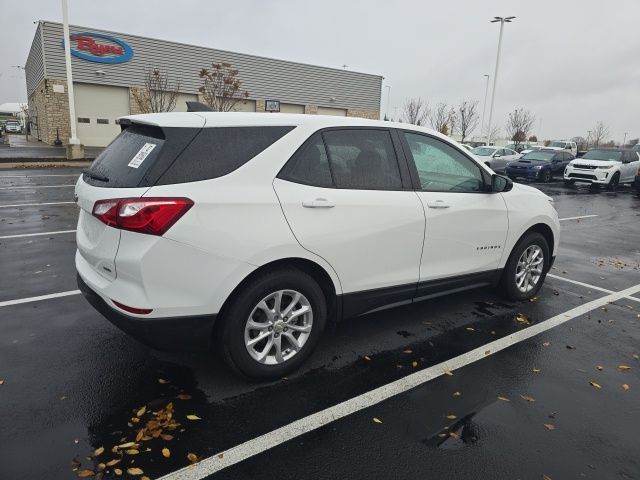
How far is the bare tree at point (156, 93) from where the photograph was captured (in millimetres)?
27547

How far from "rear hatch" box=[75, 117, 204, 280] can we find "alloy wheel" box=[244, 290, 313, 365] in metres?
0.95

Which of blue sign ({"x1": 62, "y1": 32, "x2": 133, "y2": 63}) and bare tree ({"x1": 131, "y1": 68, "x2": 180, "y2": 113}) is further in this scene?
bare tree ({"x1": 131, "y1": 68, "x2": 180, "y2": 113})

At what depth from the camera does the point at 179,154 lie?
2873 mm

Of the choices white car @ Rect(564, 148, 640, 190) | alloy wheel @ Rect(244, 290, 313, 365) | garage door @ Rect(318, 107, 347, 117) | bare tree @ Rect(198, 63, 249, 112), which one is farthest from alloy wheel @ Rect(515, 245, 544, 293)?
garage door @ Rect(318, 107, 347, 117)

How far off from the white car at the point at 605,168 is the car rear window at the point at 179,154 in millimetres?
20066

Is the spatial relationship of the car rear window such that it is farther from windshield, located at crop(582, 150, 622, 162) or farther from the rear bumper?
windshield, located at crop(582, 150, 622, 162)

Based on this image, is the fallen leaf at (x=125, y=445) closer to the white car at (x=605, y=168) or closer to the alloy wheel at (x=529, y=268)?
the alloy wheel at (x=529, y=268)

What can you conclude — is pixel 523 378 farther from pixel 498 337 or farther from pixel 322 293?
pixel 322 293

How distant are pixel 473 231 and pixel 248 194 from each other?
2296 millimetres

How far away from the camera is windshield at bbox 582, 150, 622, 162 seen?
66.8 ft

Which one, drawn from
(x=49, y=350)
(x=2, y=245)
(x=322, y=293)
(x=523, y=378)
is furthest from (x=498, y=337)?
(x=2, y=245)

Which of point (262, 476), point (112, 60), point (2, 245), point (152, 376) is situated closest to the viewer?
point (262, 476)

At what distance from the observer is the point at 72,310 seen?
4414mm

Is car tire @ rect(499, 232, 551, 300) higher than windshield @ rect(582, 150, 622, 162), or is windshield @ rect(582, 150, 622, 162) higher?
windshield @ rect(582, 150, 622, 162)
